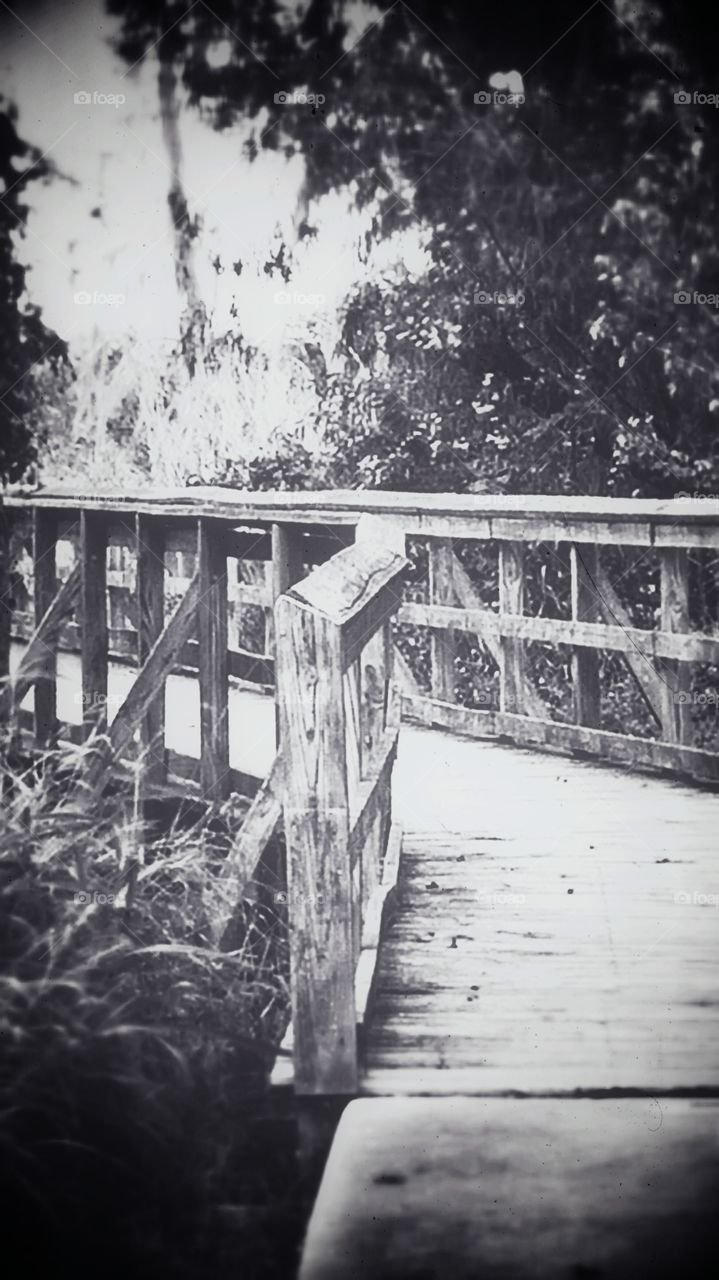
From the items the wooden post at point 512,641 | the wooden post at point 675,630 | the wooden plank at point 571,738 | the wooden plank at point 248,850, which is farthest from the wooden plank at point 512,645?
the wooden plank at point 248,850

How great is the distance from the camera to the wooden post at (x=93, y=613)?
15.6 ft

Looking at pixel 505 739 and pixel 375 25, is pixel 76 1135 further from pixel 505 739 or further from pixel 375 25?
pixel 505 739

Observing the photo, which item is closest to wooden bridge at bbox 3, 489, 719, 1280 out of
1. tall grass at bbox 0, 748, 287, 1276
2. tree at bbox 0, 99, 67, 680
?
tall grass at bbox 0, 748, 287, 1276

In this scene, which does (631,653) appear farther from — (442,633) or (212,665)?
(442,633)

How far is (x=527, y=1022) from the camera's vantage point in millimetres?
2936

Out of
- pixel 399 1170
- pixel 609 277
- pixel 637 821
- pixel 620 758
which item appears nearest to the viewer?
pixel 399 1170

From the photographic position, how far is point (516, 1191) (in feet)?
7.75

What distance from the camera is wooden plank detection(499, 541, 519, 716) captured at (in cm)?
605

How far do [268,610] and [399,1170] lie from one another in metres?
4.19

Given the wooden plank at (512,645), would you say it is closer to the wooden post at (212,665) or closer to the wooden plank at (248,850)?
the wooden post at (212,665)

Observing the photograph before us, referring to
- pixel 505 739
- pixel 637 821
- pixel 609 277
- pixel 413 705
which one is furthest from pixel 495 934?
pixel 413 705

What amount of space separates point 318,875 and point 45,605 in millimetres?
2293

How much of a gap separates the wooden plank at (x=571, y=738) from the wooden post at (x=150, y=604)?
1728 mm

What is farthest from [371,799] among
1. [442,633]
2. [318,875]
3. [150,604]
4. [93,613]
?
[442,633]
